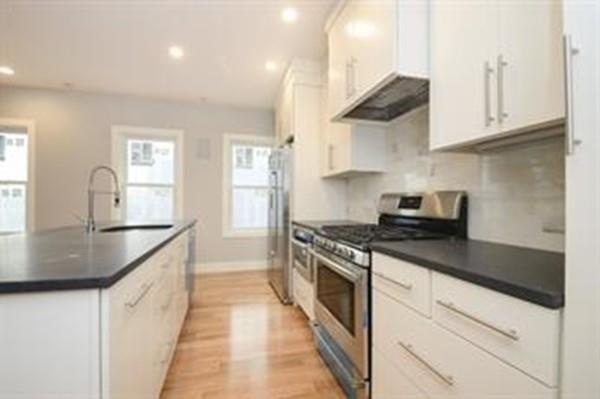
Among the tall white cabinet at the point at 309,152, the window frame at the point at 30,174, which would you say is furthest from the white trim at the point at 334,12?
the window frame at the point at 30,174

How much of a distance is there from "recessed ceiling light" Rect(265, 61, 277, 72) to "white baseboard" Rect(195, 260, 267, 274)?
2.90 metres

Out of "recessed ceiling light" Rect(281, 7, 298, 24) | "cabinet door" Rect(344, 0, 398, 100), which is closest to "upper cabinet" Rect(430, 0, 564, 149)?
"cabinet door" Rect(344, 0, 398, 100)

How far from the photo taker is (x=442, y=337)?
3.66 ft

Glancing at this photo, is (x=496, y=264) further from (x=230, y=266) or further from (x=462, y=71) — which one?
(x=230, y=266)

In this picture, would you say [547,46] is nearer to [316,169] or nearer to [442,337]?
[442,337]

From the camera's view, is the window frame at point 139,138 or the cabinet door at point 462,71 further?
the window frame at point 139,138

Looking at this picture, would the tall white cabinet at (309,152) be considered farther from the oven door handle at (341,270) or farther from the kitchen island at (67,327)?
the kitchen island at (67,327)

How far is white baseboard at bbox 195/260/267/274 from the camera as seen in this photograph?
5.01 meters

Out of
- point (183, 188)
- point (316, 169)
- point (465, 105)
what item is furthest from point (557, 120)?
point (183, 188)

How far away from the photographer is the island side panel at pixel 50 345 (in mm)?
851

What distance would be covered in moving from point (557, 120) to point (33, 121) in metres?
5.62

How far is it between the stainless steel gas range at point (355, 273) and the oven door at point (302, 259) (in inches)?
11.1

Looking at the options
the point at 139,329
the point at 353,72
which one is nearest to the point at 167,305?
the point at 139,329

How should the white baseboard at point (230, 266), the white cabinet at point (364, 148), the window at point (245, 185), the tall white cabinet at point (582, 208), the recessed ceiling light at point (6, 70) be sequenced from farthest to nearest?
the window at point (245, 185) < the white baseboard at point (230, 266) < the recessed ceiling light at point (6, 70) < the white cabinet at point (364, 148) < the tall white cabinet at point (582, 208)
